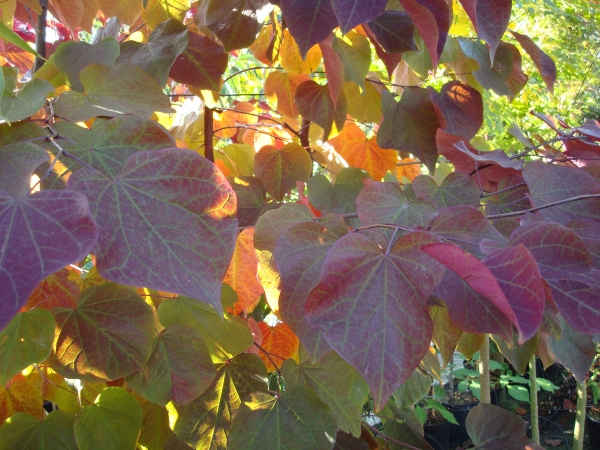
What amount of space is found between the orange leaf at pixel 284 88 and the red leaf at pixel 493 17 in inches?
18.7

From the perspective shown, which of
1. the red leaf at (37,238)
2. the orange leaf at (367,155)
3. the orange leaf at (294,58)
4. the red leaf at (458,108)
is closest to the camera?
the red leaf at (37,238)

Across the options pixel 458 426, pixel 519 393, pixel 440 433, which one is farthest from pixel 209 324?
pixel 458 426

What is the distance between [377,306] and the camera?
39cm

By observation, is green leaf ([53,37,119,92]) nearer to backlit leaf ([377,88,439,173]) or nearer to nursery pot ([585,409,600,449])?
backlit leaf ([377,88,439,173])

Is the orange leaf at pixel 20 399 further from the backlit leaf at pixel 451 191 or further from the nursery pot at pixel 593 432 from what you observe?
the nursery pot at pixel 593 432

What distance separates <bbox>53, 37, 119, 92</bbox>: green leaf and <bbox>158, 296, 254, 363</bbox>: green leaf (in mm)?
289

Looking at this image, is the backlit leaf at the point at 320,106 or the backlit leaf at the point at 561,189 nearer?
the backlit leaf at the point at 561,189

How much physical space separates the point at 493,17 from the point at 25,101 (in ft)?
1.55

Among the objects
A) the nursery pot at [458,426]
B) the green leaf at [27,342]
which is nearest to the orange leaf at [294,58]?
the green leaf at [27,342]

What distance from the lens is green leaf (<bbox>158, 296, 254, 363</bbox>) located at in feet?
2.12

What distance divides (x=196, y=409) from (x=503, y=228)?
43 centimetres

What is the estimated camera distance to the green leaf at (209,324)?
0.65 metres

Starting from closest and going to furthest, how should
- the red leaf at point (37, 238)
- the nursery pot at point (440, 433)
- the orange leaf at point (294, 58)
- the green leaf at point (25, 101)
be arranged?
the red leaf at point (37, 238) < the green leaf at point (25, 101) < the orange leaf at point (294, 58) < the nursery pot at point (440, 433)

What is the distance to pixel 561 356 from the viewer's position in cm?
53
